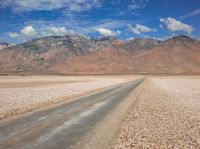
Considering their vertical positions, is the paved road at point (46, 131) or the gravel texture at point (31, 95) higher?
the paved road at point (46, 131)

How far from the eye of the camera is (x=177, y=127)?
46.7ft

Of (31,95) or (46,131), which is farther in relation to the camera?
(31,95)

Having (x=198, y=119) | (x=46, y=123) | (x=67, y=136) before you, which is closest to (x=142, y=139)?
(x=67, y=136)

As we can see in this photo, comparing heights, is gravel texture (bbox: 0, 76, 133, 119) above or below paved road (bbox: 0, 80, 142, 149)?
below

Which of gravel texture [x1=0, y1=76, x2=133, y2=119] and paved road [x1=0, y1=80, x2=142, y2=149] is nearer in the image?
paved road [x1=0, y1=80, x2=142, y2=149]

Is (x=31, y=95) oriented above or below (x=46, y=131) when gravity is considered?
below

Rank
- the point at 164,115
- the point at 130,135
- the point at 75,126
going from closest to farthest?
the point at 130,135, the point at 75,126, the point at 164,115

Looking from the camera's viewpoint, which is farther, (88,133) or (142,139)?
(88,133)

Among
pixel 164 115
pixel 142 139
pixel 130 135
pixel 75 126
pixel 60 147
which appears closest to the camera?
pixel 60 147

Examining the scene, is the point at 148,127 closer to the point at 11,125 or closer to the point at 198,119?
the point at 198,119

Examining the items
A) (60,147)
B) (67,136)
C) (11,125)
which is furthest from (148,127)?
(11,125)

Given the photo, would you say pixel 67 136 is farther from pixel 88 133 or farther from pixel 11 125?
pixel 11 125

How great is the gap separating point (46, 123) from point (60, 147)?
4.64m

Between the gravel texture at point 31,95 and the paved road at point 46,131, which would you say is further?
the gravel texture at point 31,95
